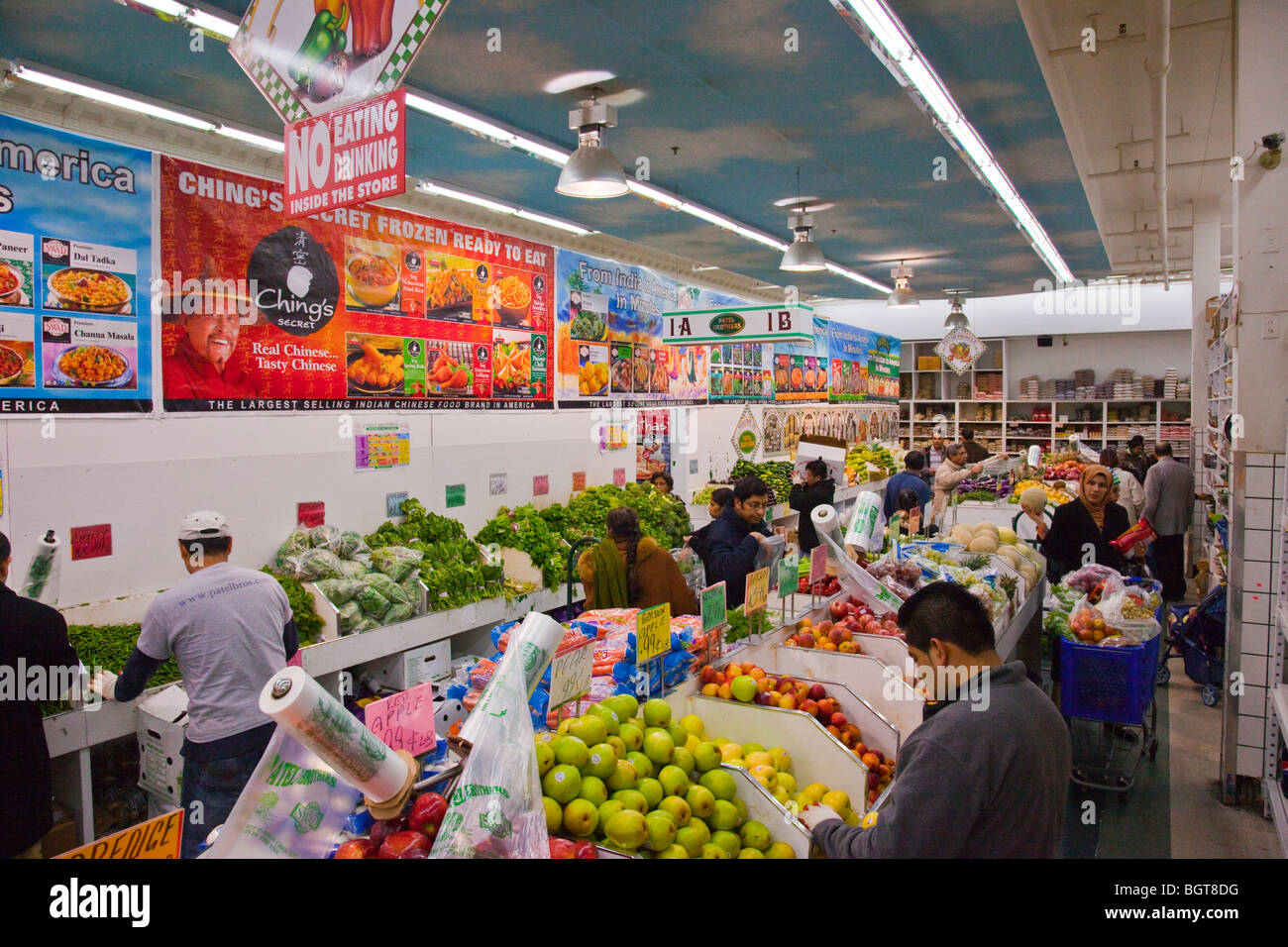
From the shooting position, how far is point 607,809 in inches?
90.0

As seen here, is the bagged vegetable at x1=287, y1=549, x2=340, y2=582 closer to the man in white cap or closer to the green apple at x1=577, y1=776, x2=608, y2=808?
the man in white cap

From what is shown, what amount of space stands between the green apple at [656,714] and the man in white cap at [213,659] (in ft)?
6.08

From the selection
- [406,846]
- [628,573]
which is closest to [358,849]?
[406,846]

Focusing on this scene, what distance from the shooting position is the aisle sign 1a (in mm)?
1660

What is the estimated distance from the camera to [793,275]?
55.4 feet

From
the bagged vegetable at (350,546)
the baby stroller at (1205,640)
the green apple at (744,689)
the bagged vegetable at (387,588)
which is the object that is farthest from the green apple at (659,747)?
the baby stroller at (1205,640)

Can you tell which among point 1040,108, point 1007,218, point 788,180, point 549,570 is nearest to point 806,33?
point 1040,108

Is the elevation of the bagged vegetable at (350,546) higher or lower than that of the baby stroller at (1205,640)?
higher

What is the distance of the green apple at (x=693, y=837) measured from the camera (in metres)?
2.31

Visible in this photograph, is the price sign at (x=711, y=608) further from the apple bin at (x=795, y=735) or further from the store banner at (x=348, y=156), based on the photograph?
the store banner at (x=348, y=156)

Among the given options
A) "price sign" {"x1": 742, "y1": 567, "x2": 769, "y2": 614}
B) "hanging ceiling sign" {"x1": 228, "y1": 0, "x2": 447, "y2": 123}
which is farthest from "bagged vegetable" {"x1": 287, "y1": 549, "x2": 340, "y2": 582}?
"price sign" {"x1": 742, "y1": 567, "x2": 769, "y2": 614}

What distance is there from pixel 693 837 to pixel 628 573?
2653mm

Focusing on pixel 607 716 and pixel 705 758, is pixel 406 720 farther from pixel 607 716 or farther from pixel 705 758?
pixel 705 758
